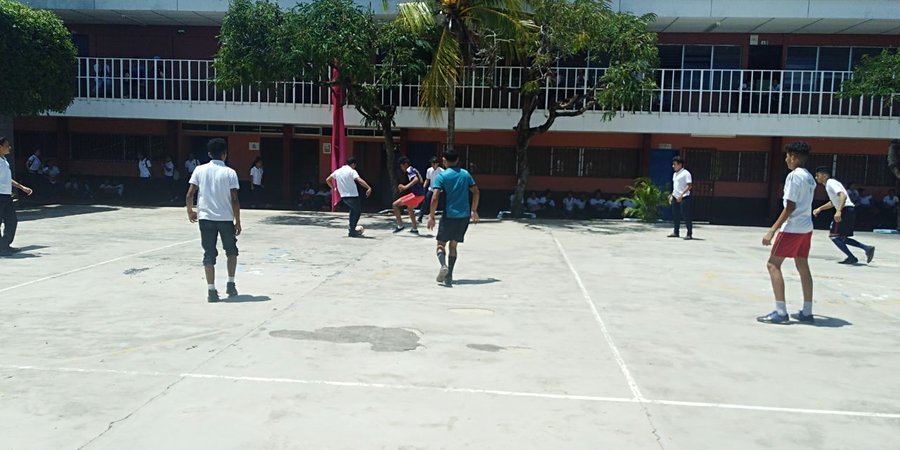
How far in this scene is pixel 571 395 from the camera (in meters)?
5.88

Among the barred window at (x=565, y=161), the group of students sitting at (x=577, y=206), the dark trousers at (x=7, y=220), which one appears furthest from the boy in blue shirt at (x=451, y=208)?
the barred window at (x=565, y=161)

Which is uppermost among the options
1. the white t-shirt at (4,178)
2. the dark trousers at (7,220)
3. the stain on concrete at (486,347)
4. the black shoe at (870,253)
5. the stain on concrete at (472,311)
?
the white t-shirt at (4,178)

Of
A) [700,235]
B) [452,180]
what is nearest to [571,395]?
[452,180]

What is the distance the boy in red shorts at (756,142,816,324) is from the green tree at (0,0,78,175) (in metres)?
17.1

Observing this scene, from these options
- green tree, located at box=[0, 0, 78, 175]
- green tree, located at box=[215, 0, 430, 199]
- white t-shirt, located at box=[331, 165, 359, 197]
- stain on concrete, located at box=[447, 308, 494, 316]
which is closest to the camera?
stain on concrete, located at box=[447, 308, 494, 316]

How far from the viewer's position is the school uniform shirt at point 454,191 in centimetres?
1020

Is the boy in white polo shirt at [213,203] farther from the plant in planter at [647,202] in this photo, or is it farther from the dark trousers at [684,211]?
the plant in planter at [647,202]

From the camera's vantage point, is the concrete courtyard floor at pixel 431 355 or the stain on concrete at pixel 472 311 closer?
the concrete courtyard floor at pixel 431 355

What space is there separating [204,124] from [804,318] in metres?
20.9

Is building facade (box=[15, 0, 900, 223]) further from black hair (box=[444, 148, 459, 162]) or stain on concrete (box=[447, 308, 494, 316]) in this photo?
stain on concrete (box=[447, 308, 494, 316])

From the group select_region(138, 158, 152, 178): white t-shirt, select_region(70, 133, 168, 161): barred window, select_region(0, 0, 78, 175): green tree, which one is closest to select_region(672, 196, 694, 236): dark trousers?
select_region(0, 0, 78, 175): green tree

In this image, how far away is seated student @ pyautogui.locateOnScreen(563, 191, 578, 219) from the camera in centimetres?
2342

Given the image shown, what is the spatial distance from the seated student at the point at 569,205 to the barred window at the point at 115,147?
12.8 metres

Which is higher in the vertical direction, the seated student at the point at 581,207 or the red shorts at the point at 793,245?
the red shorts at the point at 793,245
